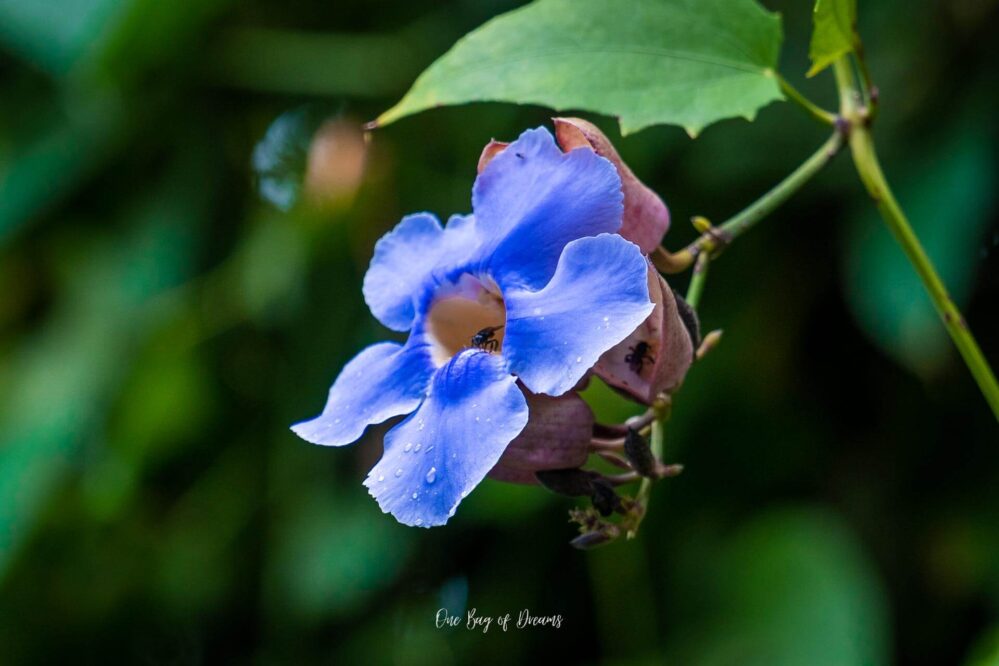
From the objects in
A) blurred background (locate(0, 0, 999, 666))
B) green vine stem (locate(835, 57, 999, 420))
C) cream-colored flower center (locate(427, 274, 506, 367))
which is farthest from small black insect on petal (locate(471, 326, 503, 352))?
blurred background (locate(0, 0, 999, 666))

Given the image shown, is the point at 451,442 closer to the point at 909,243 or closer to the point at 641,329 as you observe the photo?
→ the point at 641,329

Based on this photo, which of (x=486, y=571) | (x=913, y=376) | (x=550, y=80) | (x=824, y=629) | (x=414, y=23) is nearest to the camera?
(x=550, y=80)

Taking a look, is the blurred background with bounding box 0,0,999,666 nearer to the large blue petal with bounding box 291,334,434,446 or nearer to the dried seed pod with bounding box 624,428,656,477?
the dried seed pod with bounding box 624,428,656,477

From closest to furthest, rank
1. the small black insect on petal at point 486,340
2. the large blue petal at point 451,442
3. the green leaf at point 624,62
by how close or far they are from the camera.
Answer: the large blue petal at point 451,442 < the small black insect on petal at point 486,340 < the green leaf at point 624,62

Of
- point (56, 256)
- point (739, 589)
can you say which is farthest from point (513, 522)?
point (56, 256)

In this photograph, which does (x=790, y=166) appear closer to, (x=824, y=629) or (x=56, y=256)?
(x=824, y=629)

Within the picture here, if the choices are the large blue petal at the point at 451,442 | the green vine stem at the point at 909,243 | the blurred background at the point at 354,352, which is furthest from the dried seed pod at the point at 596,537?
the blurred background at the point at 354,352

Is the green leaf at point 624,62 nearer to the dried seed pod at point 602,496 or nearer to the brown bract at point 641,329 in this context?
the brown bract at point 641,329
